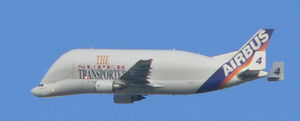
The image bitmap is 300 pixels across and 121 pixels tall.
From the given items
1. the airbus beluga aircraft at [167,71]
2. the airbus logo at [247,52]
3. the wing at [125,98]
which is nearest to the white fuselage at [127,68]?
the airbus beluga aircraft at [167,71]

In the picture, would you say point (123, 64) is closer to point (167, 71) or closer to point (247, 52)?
point (167, 71)

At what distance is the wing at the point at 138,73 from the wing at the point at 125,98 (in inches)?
158

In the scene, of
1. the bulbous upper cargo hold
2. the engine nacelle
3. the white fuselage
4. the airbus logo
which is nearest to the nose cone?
the white fuselage

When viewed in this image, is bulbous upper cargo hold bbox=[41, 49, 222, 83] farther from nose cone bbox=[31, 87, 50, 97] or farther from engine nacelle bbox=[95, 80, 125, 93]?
engine nacelle bbox=[95, 80, 125, 93]

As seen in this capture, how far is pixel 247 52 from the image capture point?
11356cm

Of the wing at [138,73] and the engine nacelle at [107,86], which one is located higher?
the wing at [138,73]

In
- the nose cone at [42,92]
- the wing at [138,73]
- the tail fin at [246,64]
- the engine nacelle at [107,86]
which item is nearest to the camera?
the wing at [138,73]

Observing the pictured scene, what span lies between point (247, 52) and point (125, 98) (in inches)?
593

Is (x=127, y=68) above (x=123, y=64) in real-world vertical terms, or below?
below

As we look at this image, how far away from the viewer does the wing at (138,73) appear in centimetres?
11056

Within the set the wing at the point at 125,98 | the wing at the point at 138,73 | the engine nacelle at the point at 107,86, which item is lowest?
the wing at the point at 125,98

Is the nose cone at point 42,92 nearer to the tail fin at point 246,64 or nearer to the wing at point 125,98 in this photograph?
the wing at point 125,98

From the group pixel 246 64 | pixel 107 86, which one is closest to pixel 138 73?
pixel 107 86

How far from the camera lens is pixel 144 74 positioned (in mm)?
112000
